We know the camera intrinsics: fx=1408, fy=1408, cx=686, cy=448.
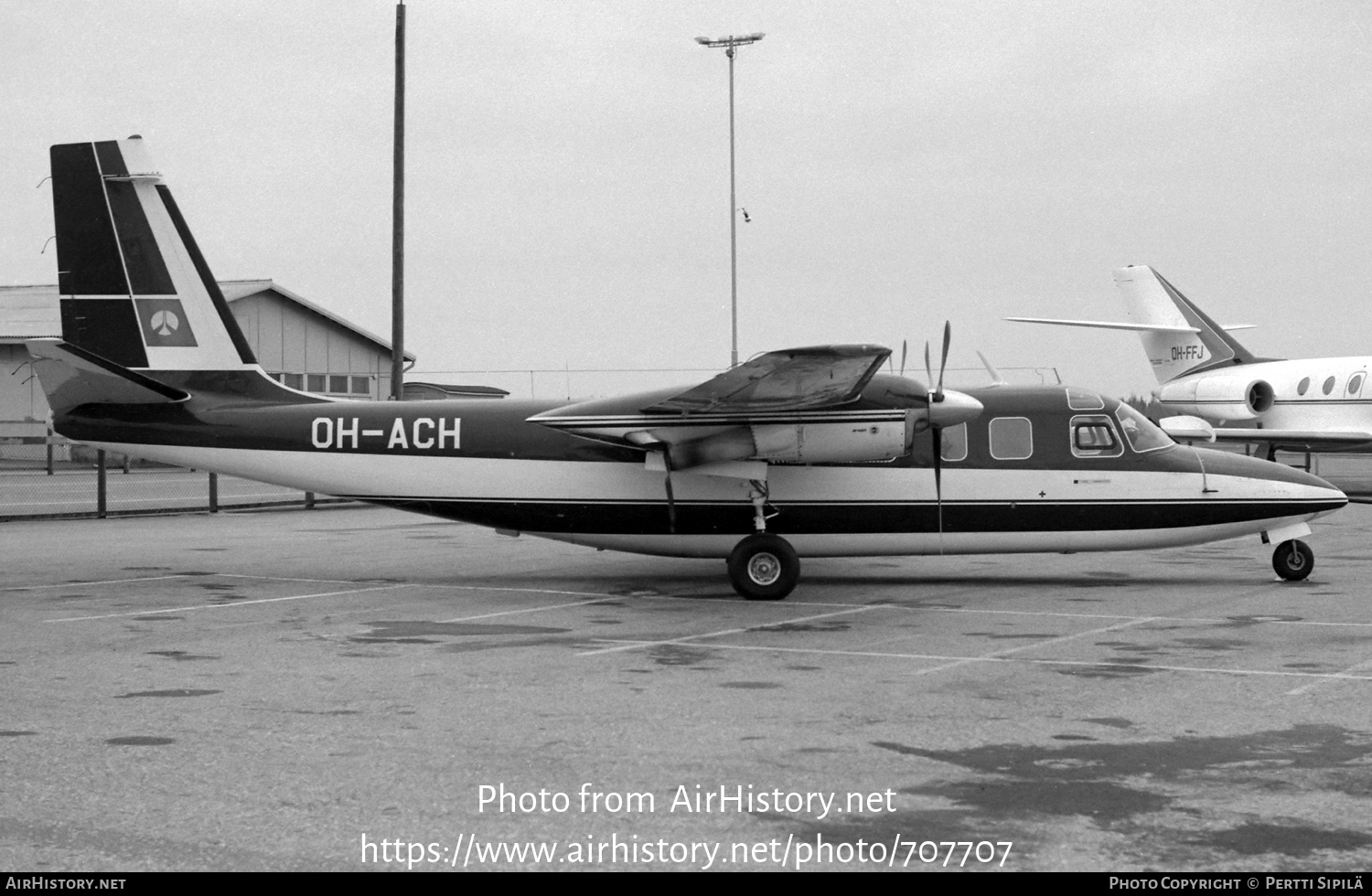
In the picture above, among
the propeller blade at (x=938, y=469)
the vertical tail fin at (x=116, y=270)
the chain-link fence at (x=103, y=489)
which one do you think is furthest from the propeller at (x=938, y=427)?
the chain-link fence at (x=103, y=489)

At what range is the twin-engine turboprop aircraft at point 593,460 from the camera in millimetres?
16375

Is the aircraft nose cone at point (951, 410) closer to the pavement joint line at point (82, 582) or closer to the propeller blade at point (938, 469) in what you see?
the propeller blade at point (938, 469)

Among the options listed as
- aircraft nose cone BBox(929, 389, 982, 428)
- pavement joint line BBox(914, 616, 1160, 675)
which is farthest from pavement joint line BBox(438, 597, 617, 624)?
pavement joint line BBox(914, 616, 1160, 675)

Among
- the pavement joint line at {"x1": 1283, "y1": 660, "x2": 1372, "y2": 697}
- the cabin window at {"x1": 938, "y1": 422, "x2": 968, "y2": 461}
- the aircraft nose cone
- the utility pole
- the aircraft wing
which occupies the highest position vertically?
the utility pole

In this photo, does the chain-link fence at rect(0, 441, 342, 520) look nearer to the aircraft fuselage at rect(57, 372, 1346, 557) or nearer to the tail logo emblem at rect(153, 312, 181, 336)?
the tail logo emblem at rect(153, 312, 181, 336)

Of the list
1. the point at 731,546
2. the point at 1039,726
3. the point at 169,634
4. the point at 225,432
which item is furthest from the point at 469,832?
the point at 225,432

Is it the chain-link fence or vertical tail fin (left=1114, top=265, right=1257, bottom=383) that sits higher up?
vertical tail fin (left=1114, top=265, right=1257, bottom=383)

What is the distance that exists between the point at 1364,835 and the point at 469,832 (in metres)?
3.98

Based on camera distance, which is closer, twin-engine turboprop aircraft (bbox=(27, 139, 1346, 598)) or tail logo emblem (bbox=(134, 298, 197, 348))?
twin-engine turboprop aircraft (bbox=(27, 139, 1346, 598))

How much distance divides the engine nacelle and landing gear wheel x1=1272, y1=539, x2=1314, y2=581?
22203 mm

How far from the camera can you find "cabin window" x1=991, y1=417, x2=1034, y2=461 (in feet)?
54.5

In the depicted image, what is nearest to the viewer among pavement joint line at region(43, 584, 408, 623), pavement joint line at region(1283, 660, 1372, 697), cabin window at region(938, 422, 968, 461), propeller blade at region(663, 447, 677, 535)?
pavement joint line at region(1283, 660, 1372, 697)

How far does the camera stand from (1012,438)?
16672 millimetres
